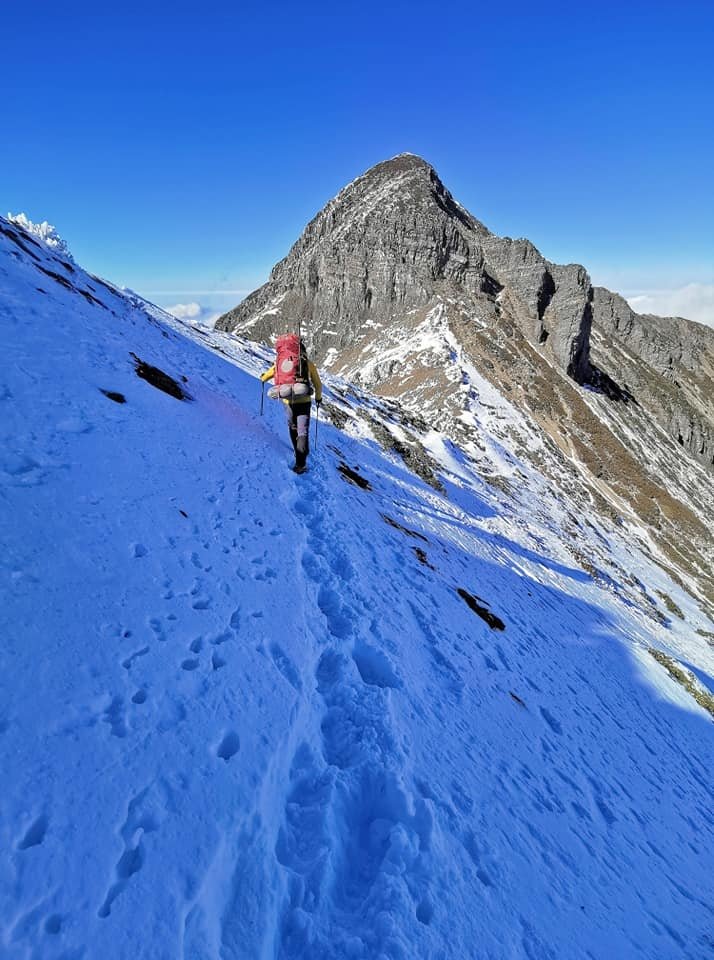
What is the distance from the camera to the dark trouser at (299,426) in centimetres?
1204

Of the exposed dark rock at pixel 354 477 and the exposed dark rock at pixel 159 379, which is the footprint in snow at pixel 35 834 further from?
the exposed dark rock at pixel 354 477

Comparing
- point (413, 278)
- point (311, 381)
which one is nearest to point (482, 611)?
point (311, 381)

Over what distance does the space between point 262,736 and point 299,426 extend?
868 centimetres

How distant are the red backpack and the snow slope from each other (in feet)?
6.24

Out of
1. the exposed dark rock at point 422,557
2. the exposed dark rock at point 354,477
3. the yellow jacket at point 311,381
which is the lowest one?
the exposed dark rock at point 422,557

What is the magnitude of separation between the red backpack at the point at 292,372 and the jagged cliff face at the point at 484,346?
3150cm

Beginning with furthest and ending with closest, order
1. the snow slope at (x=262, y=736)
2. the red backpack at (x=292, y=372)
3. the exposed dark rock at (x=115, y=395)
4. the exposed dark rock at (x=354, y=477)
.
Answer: the exposed dark rock at (x=354, y=477) → the red backpack at (x=292, y=372) → the exposed dark rock at (x=115, y=395) → the snow slope at (x=262, y=736)

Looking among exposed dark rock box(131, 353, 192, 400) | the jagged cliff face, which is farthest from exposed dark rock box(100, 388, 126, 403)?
the jagged cliff face

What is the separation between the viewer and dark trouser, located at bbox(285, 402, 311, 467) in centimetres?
1204

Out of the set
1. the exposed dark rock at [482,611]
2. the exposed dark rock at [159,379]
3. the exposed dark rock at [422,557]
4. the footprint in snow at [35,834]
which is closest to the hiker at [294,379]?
the exposed dark rock at [159,379]

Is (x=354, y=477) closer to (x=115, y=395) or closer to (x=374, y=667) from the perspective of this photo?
(x=115, y=395)

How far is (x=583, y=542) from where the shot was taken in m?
37.2

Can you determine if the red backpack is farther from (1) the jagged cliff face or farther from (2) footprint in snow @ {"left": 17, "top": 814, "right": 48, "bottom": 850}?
(1) the jagged cliff face

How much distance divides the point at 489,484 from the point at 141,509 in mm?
31432
